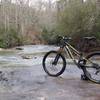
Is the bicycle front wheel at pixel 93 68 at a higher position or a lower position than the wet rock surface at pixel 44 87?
higher

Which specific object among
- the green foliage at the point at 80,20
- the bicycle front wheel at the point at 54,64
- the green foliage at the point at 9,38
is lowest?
the green foliage at the point at 9,38

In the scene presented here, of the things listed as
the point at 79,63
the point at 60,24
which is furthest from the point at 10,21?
the point at 79,63

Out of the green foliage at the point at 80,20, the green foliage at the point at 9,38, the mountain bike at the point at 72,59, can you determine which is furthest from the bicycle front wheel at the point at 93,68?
the green foliage at the point at 9,38

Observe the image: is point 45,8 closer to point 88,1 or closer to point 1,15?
point 1,15

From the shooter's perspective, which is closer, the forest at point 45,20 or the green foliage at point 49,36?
the forest at point 45,20

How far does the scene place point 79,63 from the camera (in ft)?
24.5

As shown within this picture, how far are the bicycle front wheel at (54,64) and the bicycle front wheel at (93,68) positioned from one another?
0.75 meters

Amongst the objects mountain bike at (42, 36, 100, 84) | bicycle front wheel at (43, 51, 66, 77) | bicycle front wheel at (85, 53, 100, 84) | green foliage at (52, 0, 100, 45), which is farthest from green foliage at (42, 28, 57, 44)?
bicycle front wheel at (85, 53, 100, 84)

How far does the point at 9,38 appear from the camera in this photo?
105ft

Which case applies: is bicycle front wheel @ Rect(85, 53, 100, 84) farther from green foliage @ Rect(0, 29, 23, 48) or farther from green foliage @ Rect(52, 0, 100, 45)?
green foliage @ Rect(0, 29, 23, 48)

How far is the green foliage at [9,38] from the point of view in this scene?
30.3 m

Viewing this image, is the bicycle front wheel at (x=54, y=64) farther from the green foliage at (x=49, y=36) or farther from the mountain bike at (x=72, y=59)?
the green foliage at (x=49, y=36)

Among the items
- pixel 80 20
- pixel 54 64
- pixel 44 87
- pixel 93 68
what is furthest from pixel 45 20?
pixel 44 87

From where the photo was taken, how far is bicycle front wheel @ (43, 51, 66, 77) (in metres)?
7.95
